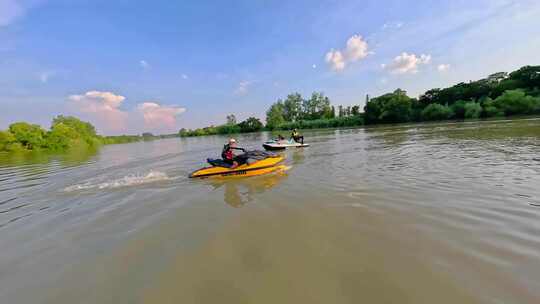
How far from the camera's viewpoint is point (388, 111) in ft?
217

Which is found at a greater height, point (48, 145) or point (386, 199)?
point (48, 145)

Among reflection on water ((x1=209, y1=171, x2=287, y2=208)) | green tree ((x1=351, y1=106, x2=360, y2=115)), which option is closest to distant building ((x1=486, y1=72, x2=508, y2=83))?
green tree ((x1=351, y1=106, x2=360, y2=115))

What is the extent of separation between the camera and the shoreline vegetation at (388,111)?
143 ft

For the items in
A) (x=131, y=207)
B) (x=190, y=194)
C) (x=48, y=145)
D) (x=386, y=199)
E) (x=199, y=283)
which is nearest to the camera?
(x=199, y=283)

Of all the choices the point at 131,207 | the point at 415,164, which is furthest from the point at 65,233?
the point at 415,164

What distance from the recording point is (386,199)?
577cm

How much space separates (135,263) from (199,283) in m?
1.40

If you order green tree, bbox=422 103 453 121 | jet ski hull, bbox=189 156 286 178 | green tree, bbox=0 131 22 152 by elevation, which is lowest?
jet ski hull, bbox=189 156 286 178

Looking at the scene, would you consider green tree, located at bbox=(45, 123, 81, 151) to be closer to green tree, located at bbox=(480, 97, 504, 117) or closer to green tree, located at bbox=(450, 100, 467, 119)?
green tree, located at bbox=(450, 100, 467, 119)

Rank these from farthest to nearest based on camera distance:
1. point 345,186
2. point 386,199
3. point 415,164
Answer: point 415,164 < point 345,186 < point 386,199

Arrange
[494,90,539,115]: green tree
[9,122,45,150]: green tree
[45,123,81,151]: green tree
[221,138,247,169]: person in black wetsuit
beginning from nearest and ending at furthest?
[221,138,247,169]: person in black wetsuit
[9,122,45,150]: green tree
[494,90,539,115]: green tree
[45,123,81,151]: green tree

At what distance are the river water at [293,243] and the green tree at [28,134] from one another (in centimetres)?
4959

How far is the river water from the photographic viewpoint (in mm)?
2914

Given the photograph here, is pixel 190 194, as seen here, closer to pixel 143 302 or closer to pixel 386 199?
pixel 143 302
